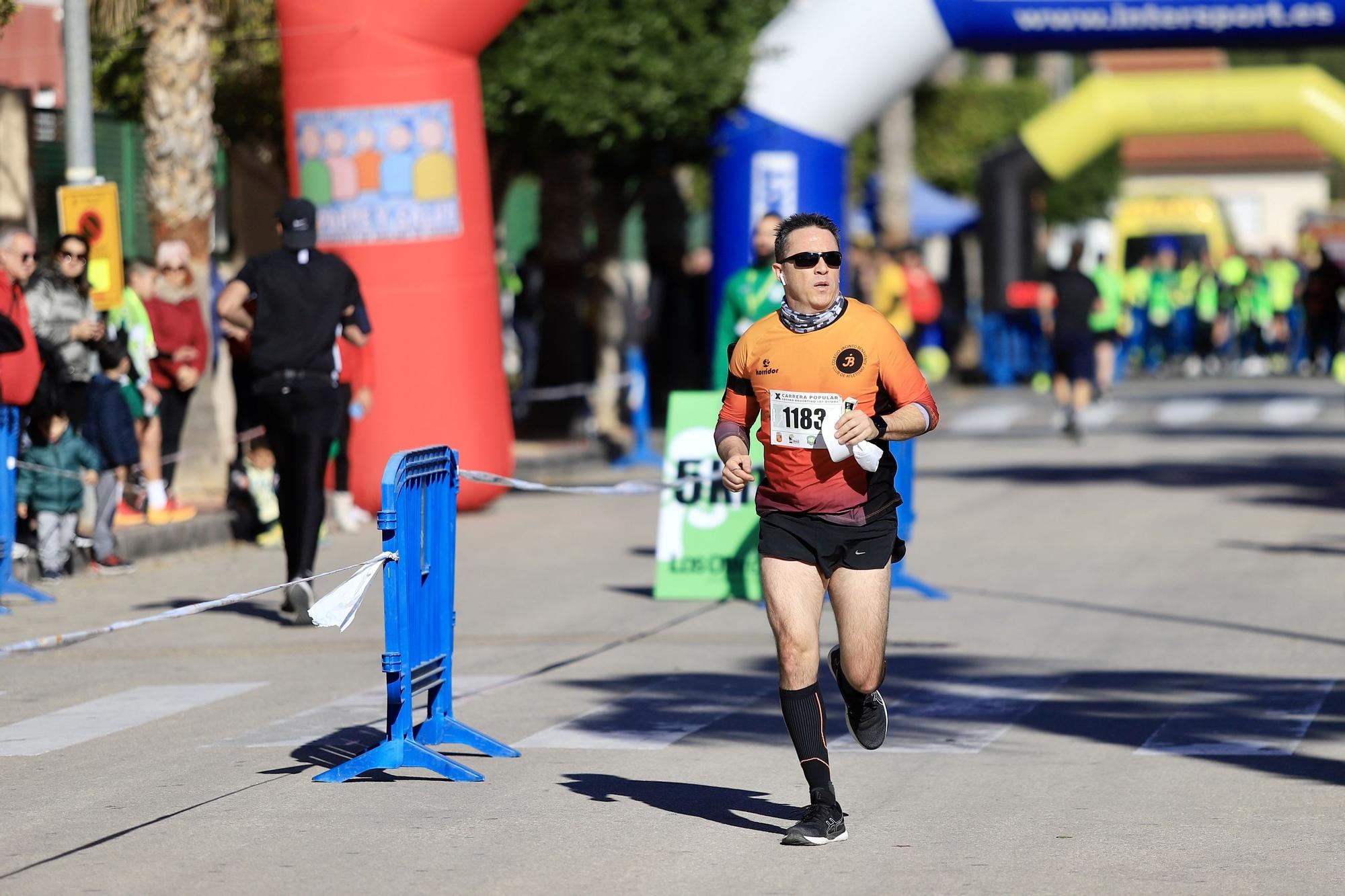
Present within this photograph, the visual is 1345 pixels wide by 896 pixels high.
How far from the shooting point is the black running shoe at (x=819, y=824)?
6348 millimetres

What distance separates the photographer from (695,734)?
8.27 metres

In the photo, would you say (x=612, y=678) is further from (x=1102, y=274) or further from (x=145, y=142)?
(x=1102, y=274)

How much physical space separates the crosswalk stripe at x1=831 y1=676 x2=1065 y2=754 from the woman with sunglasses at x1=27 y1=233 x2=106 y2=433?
587 centimetres

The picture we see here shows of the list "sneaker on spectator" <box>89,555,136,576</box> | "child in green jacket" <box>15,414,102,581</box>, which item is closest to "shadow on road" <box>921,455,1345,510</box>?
"sneaker on spectator" <box>89,555,136,576</box>

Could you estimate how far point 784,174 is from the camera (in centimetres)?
2027

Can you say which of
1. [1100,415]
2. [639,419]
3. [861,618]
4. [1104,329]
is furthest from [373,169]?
[1100,415]

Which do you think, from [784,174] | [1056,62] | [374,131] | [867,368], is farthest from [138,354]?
[1056,62]

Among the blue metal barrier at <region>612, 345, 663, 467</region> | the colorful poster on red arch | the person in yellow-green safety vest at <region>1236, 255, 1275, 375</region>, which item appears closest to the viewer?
the colorful poster on red arch

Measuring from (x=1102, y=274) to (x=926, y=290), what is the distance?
2.21 m

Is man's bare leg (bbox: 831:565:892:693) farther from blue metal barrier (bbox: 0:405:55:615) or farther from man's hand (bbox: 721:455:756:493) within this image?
blue metal barrier (bbox: 0:405:55:615)

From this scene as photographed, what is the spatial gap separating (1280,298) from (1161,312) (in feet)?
6.28

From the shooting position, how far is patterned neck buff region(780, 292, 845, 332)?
6516mm

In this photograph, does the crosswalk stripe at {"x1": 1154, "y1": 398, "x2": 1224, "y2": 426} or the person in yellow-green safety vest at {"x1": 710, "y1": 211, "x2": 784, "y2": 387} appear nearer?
the person in yellow-green safety vest at {"x1": 710, "y1": 211, "x2": 784, "y2": 387}

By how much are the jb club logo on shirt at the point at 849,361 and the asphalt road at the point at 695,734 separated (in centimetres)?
135
